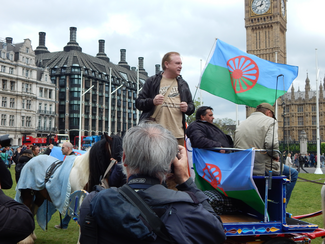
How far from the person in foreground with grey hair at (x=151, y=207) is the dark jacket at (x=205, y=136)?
2.29m

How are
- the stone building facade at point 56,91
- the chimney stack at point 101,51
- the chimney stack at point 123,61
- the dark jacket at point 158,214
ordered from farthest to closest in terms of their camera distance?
the chimney stack at point 123,61, the chimney stack at point 101,51, the stone building facade at point 56,91, the dark jacket at point 158,214

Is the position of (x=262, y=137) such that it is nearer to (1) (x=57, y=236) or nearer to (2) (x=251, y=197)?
(2) (x=251, y=197)

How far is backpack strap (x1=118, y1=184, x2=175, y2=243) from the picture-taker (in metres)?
1.77

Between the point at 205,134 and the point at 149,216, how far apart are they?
292 centimetres

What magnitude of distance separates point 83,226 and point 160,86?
2.84m

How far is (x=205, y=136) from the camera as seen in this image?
4582 millimetres

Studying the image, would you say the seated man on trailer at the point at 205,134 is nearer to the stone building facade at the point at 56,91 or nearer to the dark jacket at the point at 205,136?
the dark jacket at the point at 205,136

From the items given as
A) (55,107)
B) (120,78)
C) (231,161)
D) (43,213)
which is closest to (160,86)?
(231,161)

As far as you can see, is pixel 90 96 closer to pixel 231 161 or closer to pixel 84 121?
pixel 84 121

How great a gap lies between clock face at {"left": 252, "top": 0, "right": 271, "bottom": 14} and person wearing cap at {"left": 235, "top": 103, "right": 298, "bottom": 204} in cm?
8991

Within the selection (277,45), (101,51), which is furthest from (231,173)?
(277,45)

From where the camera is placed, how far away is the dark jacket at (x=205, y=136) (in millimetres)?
4352

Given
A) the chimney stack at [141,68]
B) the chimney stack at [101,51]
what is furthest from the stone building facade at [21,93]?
the chimney stack at [141,68]

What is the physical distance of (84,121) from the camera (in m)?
73.9
